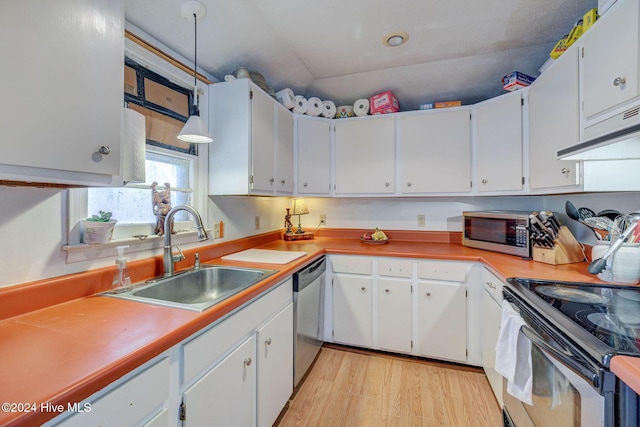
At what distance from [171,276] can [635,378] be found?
168 cm

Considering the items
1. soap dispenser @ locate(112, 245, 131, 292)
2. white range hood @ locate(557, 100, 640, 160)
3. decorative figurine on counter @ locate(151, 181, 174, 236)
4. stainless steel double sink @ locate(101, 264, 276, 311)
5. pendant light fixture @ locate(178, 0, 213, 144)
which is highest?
pendant light fixture @ locate(178, 0, 213, 144)

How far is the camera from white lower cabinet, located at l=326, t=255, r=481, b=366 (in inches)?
77.6

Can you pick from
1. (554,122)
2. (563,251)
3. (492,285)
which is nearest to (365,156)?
(554,122)

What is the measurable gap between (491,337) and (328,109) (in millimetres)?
2235

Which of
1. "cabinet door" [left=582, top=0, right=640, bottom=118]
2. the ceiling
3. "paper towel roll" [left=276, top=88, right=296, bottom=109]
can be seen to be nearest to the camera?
"cabinet door" [left=582, top=0, right=640, bottom=118]

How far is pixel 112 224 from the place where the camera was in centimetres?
118

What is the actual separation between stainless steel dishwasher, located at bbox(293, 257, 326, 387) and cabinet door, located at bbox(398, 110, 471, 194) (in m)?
1.11

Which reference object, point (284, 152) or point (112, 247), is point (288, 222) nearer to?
point (284, 152)

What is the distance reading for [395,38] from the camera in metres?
1.84

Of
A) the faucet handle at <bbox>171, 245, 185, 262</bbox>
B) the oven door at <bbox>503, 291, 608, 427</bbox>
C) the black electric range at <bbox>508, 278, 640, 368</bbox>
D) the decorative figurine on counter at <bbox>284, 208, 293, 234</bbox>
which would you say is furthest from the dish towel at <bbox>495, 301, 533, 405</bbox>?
the decorative figurine on counter at <bbox>284, 208, 293, 234</bbox>

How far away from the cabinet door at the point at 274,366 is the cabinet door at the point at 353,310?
0.70 m

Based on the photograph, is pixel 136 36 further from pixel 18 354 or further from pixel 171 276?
pixel 18 354

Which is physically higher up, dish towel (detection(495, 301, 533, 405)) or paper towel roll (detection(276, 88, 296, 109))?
paper towel roll (detection(276, 88, 296, 109))

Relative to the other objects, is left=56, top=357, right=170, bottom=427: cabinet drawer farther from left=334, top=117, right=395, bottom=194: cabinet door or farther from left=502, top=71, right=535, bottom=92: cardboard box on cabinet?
left=502, top=71, right=535, bottom=92: cardboard box on cabinet
